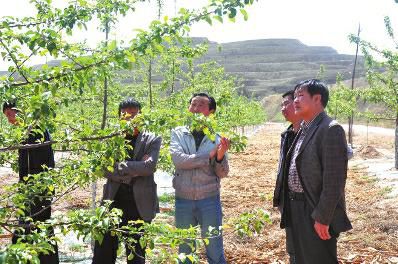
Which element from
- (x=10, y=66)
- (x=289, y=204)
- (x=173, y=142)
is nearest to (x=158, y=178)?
(x=173, y=142)

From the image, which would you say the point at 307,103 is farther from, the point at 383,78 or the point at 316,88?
the point at 383,78

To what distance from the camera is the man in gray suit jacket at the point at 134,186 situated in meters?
4.03

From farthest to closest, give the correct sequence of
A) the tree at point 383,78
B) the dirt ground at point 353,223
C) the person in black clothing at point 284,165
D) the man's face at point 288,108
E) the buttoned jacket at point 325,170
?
the tree at point 383,78 → the dirt ground at point 353,223 → the man's face at point 288,108 → the person in black clothing at point 284,165 → the buttoned jacket at point 325,170

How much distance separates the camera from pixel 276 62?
137m

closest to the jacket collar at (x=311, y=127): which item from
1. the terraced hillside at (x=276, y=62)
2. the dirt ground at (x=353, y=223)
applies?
the dirt ground at (x=353, y=223)

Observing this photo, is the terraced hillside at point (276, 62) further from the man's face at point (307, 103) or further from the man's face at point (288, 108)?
the man's face at point (307, 103)

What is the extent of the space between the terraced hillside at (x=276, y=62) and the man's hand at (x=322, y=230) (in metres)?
102

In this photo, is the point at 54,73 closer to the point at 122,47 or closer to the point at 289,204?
the point at 122,47

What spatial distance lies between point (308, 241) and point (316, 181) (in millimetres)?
493

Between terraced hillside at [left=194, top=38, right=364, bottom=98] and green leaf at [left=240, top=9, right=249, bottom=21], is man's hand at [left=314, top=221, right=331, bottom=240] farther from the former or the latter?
terraced hillside at [left=194, top=38, right=364, bottom=98]

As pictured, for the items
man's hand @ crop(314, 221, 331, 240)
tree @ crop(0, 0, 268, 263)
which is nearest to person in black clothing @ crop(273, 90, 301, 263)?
man's hand @ crop(314, 221, 331, 240)

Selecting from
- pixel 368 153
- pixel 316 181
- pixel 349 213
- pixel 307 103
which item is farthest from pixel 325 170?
pixel 368 153

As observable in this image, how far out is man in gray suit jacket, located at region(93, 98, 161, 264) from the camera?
4027mm

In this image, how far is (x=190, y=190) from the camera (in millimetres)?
4105
